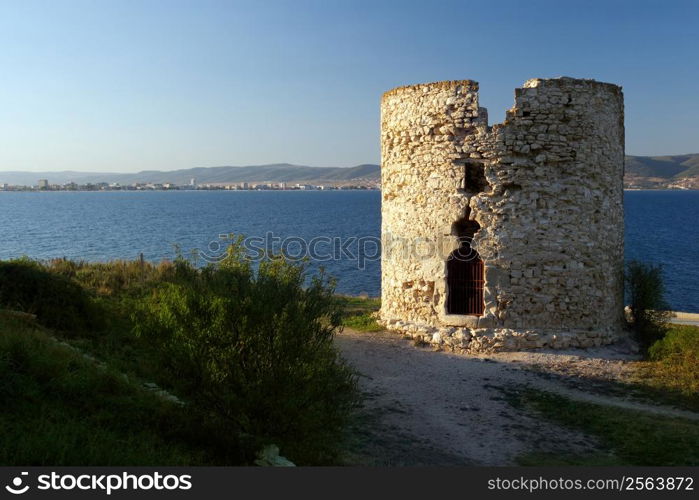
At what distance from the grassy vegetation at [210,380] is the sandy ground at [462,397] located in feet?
4.54

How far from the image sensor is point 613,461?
7914 millimetres

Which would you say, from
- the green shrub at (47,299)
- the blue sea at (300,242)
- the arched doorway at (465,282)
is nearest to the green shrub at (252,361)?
the green shrub at (47,299)

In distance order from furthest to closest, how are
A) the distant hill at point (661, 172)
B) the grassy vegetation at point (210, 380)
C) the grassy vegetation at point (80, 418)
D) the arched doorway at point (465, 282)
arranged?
the distant hill at point (661, 172) → the arched doorway at point (465, 282) → the grassy vegetation at point (210, 380) → the grassy vegetation at point (80, 418)

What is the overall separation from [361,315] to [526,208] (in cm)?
597

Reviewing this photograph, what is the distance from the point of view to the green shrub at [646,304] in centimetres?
1434

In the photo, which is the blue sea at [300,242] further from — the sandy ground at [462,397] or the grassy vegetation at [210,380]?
the grassy vegetation at [210,380]

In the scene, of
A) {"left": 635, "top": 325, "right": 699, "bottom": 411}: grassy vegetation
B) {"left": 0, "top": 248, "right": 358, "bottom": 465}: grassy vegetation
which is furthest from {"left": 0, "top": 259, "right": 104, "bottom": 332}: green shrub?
{"left": 635, "top": 325, "right": 699, "bottom": 411}: grassy vegetation

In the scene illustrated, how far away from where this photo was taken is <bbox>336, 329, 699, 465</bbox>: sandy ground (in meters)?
8.34

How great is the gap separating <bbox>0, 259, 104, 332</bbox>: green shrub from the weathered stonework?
7437mm

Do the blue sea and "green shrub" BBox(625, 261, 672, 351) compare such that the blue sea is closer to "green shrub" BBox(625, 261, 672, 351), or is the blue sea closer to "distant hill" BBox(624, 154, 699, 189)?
"green shrub" BBox(625, 261, 672, 351)

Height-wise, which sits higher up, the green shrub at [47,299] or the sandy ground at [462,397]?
the green shrub at [47,299]

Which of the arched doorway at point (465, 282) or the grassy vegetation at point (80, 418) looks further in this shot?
the arched doorway at point (465, 282)

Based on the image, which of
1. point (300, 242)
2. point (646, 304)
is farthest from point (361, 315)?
point (300, 242)

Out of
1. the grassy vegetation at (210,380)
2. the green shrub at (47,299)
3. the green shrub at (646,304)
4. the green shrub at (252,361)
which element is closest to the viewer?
the grassy vegetation at (210,380)
